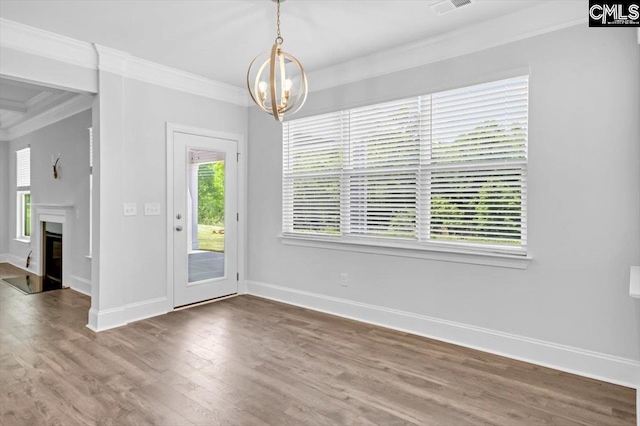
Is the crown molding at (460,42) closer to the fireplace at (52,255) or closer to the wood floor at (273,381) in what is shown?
the wood floor at (273,381)

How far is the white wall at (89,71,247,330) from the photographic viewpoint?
12.9 ft

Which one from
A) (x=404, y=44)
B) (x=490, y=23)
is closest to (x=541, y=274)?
(x=490, y=23)

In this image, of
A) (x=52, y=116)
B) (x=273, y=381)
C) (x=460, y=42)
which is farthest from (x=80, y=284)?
(x=460, y=42)

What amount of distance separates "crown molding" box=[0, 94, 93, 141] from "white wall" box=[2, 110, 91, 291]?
0.25 ft

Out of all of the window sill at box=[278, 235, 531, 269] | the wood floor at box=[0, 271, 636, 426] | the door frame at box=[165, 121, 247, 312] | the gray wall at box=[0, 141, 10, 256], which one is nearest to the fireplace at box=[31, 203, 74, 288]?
the gray wall at box=[0, 141, 10, 256]

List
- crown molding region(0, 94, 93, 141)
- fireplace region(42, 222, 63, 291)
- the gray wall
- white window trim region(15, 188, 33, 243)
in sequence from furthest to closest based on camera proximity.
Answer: the gray wall
white window trim region(15, 188, 33, 243)
fireplace region(42, 222, 63, 291)
crown molding region(0, 94, 93, 141)

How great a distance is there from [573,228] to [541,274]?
43 cm

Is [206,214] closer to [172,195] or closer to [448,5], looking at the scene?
[172,195]

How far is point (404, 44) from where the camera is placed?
3717mm

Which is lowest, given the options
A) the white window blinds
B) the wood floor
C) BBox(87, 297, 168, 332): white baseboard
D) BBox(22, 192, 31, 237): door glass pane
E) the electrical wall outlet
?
the wood floor

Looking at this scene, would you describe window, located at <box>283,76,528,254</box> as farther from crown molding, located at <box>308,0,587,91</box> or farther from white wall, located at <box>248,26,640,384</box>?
crown molding, located at <box>308,0,587,91</box>

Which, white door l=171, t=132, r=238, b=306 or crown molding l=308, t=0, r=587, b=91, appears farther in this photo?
white door l=171, t=132, r=238, b=306

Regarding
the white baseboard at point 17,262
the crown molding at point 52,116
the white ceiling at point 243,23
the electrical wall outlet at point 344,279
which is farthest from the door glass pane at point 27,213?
the electrical wall outlet at point 344,279

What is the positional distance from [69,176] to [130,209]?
2282mm
